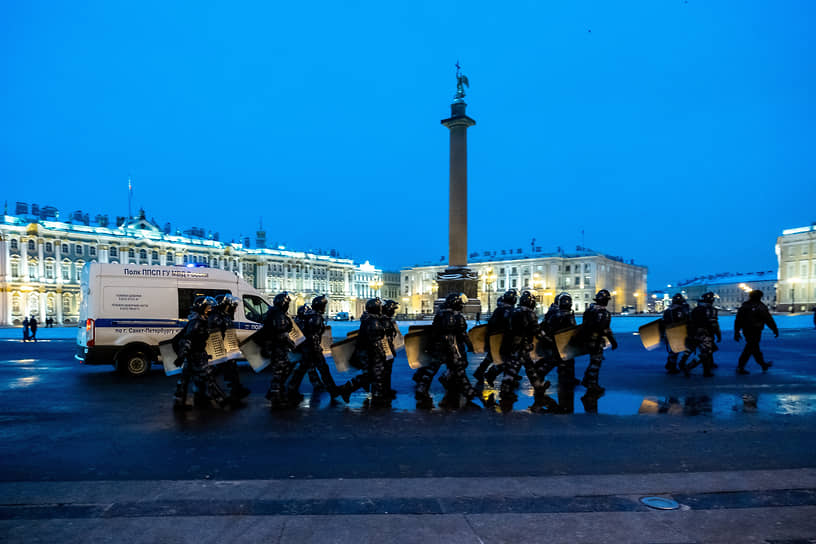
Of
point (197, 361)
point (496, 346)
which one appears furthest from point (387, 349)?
point (197, 361)

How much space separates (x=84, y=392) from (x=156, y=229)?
86850 millimetres

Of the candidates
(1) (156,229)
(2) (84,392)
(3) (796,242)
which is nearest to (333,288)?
(1) (156,229)

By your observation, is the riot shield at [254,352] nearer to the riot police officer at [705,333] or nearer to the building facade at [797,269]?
the riot police officer at [705,333]

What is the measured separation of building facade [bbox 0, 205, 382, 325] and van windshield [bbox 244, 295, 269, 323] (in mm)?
40184

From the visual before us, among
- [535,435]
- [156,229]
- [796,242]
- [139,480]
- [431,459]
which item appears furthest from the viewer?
[156,229]

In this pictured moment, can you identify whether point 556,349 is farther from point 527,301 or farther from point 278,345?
point 278,345

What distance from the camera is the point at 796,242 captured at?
78.1 m

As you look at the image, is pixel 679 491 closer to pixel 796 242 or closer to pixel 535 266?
pixel 796 242

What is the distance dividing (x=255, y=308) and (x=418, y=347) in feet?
21.8

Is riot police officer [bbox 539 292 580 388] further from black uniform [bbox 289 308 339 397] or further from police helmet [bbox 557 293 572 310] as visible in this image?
black uniform [bbox 289 308 339 397]

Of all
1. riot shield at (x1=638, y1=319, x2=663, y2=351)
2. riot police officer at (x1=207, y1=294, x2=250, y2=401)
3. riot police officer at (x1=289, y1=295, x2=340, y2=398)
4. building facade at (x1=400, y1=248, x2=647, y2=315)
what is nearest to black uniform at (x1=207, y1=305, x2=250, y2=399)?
riot police officer at (x1=207, y1=294, x2=250, y2=401)

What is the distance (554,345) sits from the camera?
9773 millimetres

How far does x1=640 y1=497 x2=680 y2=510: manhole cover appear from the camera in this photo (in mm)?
3865

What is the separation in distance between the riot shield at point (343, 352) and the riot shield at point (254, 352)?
115cm
